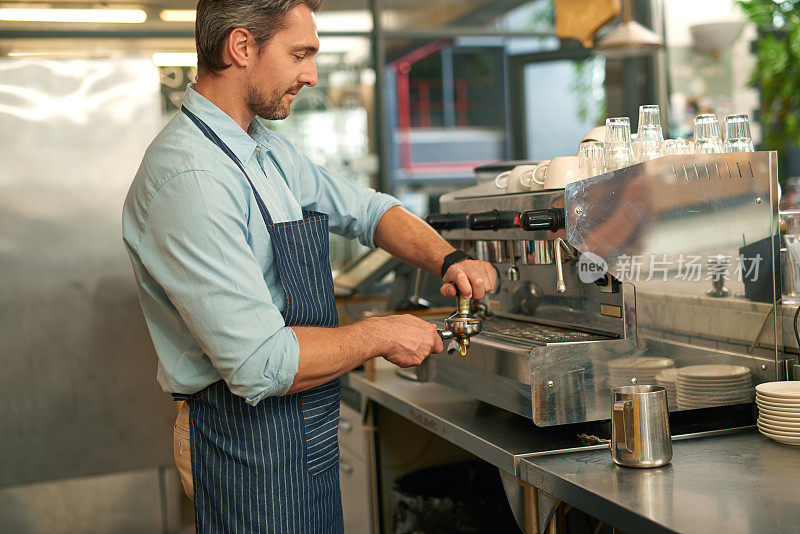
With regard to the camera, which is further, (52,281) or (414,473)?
(52,281)

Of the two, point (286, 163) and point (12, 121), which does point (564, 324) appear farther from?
point (12, 121)

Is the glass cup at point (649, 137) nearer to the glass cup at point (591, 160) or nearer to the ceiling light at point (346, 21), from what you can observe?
the glass cup at point (591, 160)

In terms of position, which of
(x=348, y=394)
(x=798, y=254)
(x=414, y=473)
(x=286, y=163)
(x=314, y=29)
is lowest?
(x=414, y=473)

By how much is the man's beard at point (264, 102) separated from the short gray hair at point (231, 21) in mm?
66

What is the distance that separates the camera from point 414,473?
2432mm

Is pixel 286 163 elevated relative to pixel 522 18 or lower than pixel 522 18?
lower

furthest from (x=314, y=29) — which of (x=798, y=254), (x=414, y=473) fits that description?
(x=414, y=473)

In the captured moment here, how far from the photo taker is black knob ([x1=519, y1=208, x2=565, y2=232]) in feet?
5.27

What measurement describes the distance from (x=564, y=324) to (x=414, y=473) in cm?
85

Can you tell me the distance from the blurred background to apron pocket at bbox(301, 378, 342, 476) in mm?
1786

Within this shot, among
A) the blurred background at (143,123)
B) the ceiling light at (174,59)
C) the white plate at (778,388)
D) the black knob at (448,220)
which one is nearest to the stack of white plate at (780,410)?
the white plate at (778,388)

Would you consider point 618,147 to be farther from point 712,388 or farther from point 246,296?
point 246,296

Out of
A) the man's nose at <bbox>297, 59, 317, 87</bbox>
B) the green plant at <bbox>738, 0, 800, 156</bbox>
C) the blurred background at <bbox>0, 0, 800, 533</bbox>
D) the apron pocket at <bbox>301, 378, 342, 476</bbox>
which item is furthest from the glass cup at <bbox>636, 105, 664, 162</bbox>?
the green plant at <bbox>738, 0, 800, 156</bbox>

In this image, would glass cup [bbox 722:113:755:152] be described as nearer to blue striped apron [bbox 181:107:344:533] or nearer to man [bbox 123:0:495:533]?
man [bbox 123:0:495:533]
